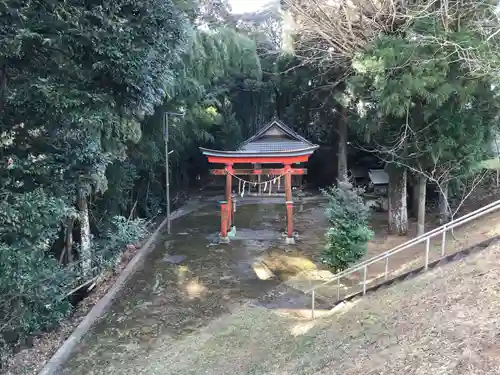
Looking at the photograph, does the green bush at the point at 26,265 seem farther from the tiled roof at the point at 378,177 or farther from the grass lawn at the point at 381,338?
the tiled roof at the point at 378,177

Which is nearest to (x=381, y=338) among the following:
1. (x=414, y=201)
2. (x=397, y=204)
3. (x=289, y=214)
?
(x=289, y=214)

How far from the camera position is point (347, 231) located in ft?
28.5

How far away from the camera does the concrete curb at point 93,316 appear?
6199mm

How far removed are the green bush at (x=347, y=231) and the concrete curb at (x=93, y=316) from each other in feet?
15.5

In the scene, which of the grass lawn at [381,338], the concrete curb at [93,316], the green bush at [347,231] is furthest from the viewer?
the green bush at [347,231]

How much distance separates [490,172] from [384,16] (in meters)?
7.47

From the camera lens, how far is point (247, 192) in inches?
894

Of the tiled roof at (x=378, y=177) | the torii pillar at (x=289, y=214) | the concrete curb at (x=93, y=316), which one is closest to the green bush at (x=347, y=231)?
the torii pillar at (x=289, y=214)

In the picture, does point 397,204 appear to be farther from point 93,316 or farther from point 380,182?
point 93,316

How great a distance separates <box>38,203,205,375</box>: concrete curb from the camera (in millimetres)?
6199

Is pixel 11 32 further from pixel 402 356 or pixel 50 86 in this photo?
pixel 402 356

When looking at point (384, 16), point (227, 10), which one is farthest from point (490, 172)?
point (227, 10)

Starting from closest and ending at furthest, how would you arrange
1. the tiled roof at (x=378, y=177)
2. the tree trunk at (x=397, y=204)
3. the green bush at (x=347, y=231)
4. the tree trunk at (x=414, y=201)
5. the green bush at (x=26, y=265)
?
the green bush at (x=26, y=265) → the green bush at (x=347, y=231) → the tree trunk at (x=397, y=204) → the tree trunk at (x=414, y=201) → the tiled roof at (x=378, y=177)

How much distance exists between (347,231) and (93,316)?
17.2 ft
